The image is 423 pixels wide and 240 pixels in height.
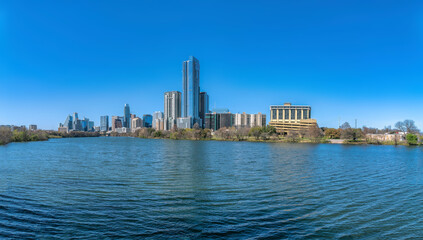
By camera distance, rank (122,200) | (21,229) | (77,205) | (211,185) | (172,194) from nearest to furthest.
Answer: (21,229)
(77,205)
(122,200)
(172,194)
(211,185)

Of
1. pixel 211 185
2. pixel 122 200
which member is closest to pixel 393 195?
pixel 211 185

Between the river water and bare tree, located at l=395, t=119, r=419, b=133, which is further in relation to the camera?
bare tree, located at l=395, t=119, r=419, b=133

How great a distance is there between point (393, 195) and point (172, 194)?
1270 cm

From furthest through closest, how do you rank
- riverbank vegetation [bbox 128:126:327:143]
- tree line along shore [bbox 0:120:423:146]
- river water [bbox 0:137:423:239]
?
1. riverbank vegetation [bbox 128:126:327:143]
2. tree line along shore [bbox 0:120:423:146]
3. river water [bbox 0:137:423:239]

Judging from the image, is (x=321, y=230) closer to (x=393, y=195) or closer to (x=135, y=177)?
(x=393, y=195)

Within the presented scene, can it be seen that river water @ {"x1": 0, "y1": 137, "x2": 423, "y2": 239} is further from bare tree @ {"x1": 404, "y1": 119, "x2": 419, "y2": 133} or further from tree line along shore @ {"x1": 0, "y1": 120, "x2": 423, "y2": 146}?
bare tree @ {"x1": 404, "y1": 119, "x2": 419, "y2": 133}

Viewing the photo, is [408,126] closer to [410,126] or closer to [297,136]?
[410,126]

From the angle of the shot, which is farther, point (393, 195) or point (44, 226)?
point (393, 195)

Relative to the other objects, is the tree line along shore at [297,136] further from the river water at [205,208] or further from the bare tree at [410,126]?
the river water at [205,208]

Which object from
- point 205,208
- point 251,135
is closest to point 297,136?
point 251,135

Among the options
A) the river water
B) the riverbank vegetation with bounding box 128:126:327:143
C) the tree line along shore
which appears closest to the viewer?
the river water

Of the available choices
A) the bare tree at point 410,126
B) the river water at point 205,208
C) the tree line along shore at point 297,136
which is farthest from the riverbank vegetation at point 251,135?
the river water at point 205,208

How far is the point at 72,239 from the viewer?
25.6 ft

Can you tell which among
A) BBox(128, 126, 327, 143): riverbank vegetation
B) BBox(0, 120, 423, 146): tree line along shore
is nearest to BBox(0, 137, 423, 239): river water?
BBox(0, 120, 423, 146): tree line along shore
